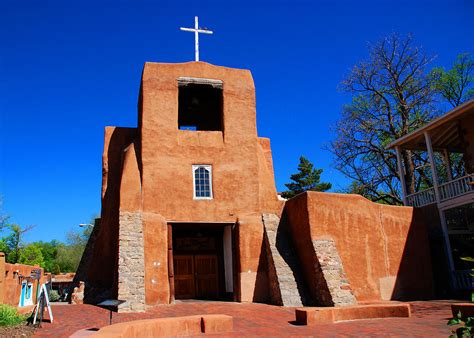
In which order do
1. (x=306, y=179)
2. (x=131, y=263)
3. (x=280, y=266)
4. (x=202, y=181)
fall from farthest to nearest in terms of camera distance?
1. (x=306, y=179)
2. (x=202, y=181)
3. (x=280, y=266)
4. (x=131, y=263)

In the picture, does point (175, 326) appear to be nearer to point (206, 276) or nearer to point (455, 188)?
point (206, 276)

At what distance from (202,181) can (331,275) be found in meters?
5.99

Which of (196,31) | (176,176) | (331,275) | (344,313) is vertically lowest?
(344,313)


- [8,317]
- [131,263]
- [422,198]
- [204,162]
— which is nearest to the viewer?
[8,317]

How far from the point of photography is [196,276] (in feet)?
59.9

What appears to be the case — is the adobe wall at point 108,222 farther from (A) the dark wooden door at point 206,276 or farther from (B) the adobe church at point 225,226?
(A) the dark wooden door at point 206,276

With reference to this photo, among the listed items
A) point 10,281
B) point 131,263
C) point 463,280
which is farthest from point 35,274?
point 463,280

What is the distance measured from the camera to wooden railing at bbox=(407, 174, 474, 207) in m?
17.1

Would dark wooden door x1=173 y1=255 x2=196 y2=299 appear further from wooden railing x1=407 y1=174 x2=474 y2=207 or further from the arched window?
wooden railing x1=407 y1=174 x2=474 y2=207

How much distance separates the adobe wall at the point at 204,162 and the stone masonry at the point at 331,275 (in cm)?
245

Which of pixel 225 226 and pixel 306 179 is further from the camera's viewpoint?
pixel 306 179

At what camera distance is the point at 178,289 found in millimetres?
17812

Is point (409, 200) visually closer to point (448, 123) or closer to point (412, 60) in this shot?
point (448, 123)

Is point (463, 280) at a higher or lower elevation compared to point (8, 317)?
higher
